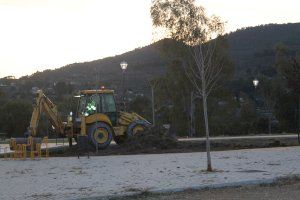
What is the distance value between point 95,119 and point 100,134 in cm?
76

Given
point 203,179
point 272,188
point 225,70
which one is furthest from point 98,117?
point 225,70

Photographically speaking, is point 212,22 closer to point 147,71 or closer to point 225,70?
point 225,70

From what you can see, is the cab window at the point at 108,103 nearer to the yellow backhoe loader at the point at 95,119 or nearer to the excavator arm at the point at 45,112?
the yellow backhoe loader at the point at 95,119

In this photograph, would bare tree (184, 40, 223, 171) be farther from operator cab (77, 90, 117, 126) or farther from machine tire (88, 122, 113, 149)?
operator cab (77, 90, 117, 126)

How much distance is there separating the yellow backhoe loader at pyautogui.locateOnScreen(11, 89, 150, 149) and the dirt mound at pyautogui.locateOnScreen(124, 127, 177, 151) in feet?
2.33

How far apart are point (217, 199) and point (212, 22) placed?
131 ft

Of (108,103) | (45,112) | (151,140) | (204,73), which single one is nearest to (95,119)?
(108,103)

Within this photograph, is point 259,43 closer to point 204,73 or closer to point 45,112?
point 45,112

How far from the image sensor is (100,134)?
27719mm

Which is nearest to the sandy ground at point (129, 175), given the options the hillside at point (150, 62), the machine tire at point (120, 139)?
the machine tire at point (120, 139)

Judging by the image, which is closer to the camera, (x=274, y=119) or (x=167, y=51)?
(x=167, y=51)

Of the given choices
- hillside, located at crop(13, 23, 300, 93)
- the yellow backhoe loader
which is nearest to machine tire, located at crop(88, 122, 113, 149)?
the yellow backhoe loader

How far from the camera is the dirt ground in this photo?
10860mm

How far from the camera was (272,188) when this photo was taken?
39.9 ft
